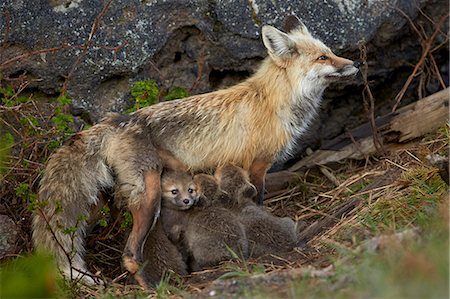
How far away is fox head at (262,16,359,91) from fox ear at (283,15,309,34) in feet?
0.76

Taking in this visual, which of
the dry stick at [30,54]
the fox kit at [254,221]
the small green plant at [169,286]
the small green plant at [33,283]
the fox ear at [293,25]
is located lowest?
Answer: the small green plant at [169,286]

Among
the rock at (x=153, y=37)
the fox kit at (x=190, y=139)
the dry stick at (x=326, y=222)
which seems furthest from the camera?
the rock at (x=153, y=37)

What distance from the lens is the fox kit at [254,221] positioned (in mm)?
7883

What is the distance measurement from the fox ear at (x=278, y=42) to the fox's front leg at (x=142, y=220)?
184cm

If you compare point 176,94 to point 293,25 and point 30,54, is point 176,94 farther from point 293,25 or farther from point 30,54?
point 30,54

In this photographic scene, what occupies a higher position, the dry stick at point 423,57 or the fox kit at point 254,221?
the dry stick at point 423,57

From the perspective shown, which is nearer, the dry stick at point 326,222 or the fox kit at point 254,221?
the fox kit at point 254,221

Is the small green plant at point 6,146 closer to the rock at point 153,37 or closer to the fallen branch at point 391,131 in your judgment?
the rock at point 153,37

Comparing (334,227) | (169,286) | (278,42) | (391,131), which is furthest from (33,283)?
(391,131)

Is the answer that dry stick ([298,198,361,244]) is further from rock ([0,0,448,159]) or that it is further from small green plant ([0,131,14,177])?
small green plant ([0,131,14,177])

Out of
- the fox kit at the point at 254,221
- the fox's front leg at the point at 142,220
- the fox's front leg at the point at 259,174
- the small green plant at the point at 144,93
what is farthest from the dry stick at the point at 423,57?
the fox's front leg at the point at 142,220

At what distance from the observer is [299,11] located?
973 centimetres

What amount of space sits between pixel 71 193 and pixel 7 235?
2.86 feet

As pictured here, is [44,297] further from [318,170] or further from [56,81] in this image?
[318,170]
